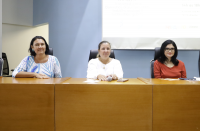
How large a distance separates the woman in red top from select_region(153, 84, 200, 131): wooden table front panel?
951 millimetres

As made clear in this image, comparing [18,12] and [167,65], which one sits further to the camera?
[18,12]

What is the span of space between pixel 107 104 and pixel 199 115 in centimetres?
64

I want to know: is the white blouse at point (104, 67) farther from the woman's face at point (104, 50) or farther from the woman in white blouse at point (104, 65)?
the woman's face at point (104, 50)

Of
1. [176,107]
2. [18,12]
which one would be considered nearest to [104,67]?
[176,107]

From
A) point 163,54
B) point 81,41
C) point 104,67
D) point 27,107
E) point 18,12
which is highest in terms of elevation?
point 18,12

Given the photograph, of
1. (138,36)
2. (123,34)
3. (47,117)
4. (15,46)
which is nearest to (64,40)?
(123,34)

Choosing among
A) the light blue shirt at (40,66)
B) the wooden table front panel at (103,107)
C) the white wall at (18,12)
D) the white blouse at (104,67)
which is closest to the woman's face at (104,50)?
the white blouse at (104,67)

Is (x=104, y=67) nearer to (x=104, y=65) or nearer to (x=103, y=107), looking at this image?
(x=104, y=65)

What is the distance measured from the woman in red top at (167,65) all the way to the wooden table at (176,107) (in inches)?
37.4

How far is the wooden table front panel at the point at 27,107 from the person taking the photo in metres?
1.16

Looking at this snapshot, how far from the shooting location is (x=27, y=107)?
1.17 metres

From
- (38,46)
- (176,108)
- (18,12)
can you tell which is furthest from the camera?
(18,12)

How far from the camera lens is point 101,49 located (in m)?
2.01

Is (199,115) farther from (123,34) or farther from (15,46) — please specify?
(15,46)
